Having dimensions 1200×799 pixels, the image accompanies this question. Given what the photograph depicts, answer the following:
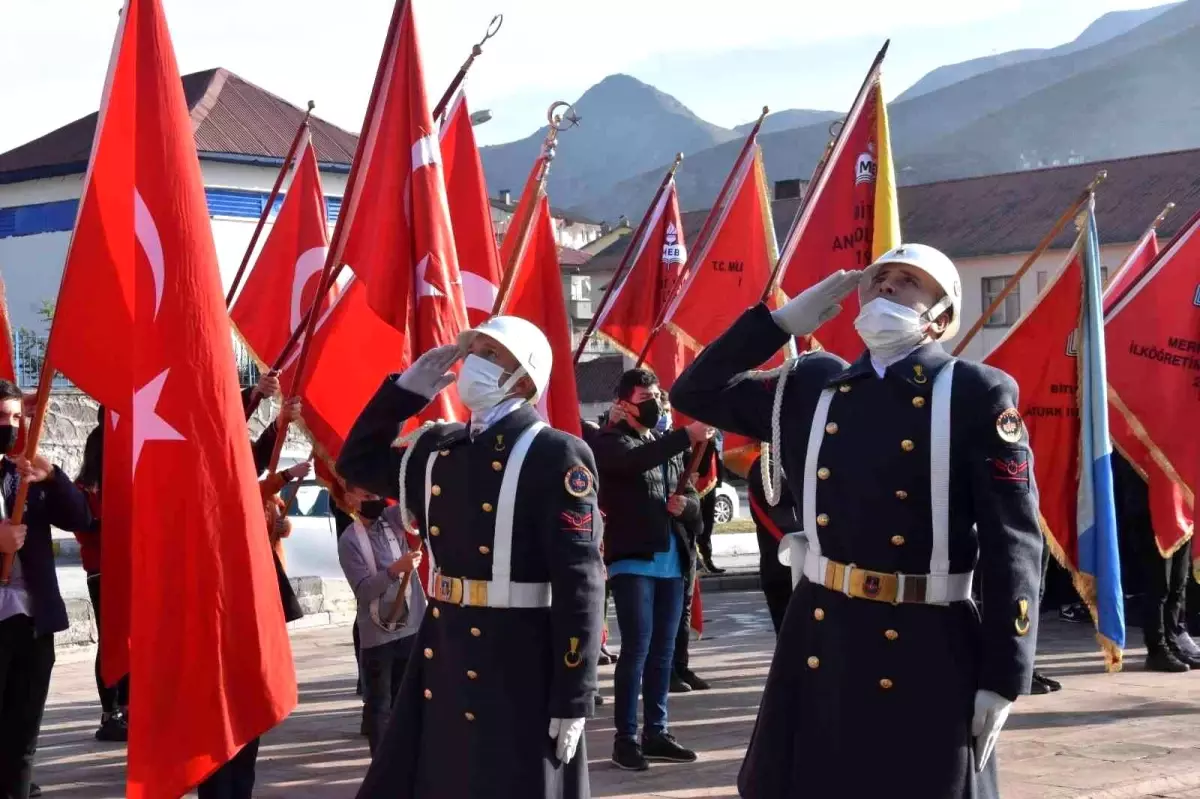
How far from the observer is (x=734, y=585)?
19.2m

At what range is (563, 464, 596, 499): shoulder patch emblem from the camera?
5.31m

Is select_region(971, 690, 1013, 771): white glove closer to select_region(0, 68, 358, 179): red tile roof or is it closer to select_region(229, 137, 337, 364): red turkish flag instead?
select_region(229, 137, 337, 364): red turkish flag

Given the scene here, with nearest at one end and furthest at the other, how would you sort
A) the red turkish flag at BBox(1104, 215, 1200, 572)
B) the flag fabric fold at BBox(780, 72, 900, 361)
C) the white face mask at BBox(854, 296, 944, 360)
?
the white face mask at BBox(854, 296, 944, 360) → the flag fabric fold at BBox(780, 72, 900, 361) → the red turkish flag at BBox(1104, 215, 1200, 572)

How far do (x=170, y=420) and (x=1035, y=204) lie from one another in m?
51.4

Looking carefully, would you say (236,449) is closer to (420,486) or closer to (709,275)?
(420,486)

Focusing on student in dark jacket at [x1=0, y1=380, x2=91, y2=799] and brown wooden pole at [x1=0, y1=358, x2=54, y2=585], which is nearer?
brown wooden pole at [x1=0, y1=358, x2=54, y2=585]

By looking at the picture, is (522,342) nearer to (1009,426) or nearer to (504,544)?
(504,544)

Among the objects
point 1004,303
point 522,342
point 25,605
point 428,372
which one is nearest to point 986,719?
point 522,342

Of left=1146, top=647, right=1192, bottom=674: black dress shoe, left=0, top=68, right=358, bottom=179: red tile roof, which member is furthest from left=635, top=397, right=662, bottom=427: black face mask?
left=0, top=68, right=358, bottom=179: red tile roof

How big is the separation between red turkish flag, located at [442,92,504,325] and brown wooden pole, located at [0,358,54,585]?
298cm

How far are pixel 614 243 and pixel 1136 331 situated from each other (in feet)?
200

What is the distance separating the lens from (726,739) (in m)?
9.19

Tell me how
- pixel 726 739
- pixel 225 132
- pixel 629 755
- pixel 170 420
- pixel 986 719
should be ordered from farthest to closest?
pixel 225 132 → pixel 726 739 → pixel 629 755 → pixel 170 420 → pixel 986 719

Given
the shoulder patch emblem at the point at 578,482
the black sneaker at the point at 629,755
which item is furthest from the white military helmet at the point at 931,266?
the black sneaker at the point at 629,755
